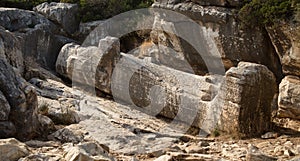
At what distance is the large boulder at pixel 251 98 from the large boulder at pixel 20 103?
13.9ft

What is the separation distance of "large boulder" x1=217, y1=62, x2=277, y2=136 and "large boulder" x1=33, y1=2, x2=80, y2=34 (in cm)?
896

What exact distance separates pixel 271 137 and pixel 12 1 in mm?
12841

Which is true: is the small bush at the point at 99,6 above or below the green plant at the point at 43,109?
above

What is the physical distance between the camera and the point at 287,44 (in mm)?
11359

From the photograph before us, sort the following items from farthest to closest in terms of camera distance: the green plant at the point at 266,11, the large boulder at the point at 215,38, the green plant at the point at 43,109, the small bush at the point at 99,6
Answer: the small bush at the point at 99,6, the large boulder at the point at 215,38, the green plant at the point at 266,11, the green plant at the point at 43,109

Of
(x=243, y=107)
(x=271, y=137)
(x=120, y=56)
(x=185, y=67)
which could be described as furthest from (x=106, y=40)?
(x=271, y=137)

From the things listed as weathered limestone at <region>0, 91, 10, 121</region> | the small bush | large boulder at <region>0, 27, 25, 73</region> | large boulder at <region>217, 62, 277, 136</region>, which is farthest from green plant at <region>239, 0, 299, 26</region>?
weathered limestone at <region>0, 91, 10, 121</region>

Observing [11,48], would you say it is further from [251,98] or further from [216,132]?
[251,98]

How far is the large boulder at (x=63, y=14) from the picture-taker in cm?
1661

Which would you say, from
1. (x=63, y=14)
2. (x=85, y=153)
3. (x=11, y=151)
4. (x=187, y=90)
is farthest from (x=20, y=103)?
(x=63, y=14)

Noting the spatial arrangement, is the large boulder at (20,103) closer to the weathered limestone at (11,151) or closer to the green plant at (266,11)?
the weathered limestone at (11,151)

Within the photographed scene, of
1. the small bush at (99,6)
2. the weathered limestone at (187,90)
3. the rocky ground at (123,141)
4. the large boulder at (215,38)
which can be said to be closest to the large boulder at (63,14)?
the small bush at (99,6)

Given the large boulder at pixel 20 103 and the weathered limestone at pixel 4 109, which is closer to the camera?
the weathered limestone at pixel 4 109

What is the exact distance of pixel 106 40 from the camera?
12680mm
